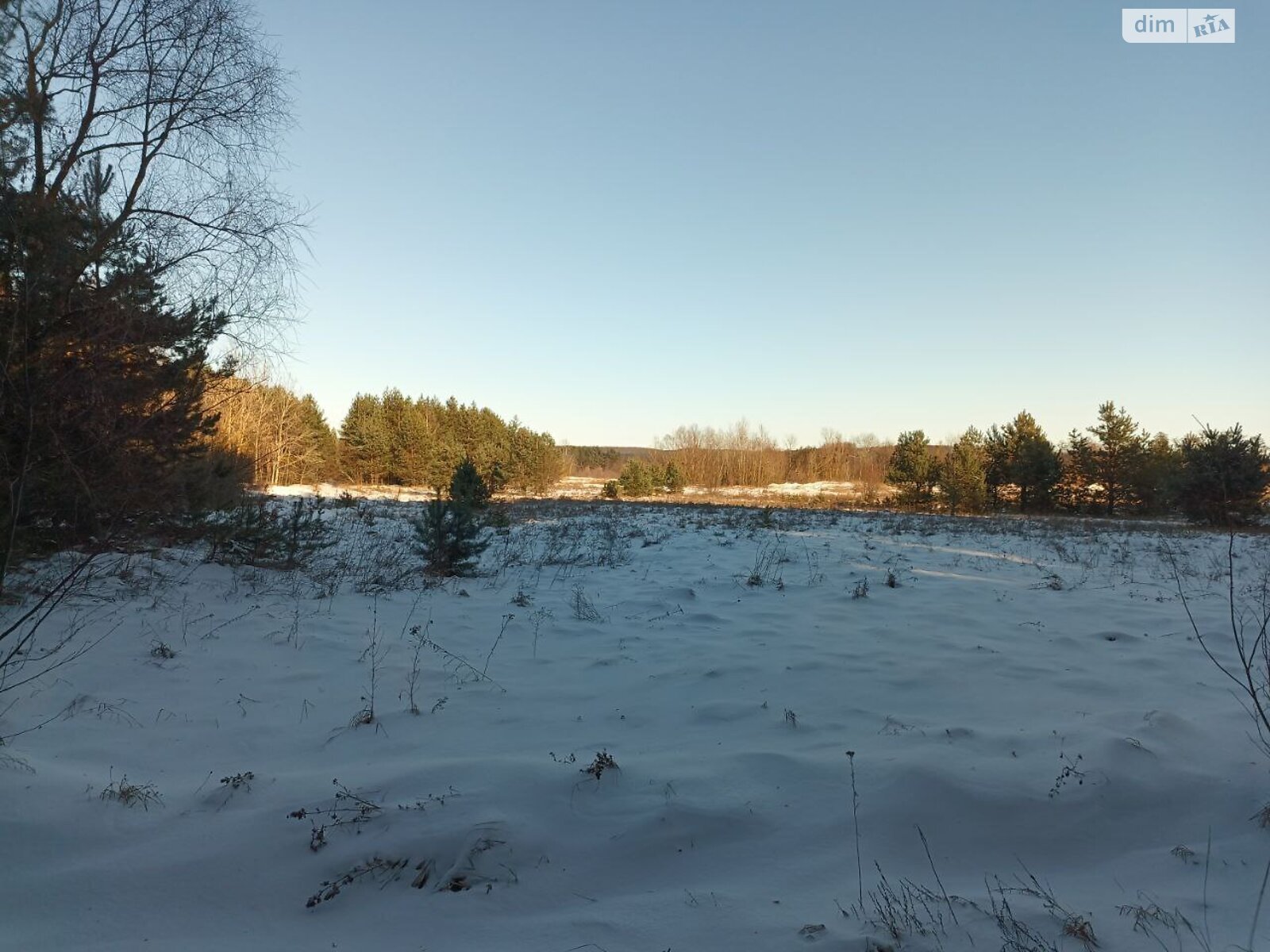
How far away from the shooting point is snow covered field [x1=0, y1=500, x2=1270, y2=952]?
2205 millimetres

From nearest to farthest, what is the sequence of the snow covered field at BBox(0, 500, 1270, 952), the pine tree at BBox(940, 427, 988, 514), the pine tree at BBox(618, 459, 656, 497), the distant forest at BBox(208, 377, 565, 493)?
the snow covered field at BBox(0, 500, 1270, 952) < the pine tree at BBox(940, 427, 988, 514) < the distant forest at BBox(208, 377, 565, 493) < the pine tree at BBox(618, 459, 656, 497)

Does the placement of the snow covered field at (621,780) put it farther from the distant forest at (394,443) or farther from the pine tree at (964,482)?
the distant forest at (394,443)

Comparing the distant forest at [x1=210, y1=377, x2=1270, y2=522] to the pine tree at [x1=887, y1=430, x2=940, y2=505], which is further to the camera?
the pine tree at [x1=887, y1=430, x2=940, y2=505]

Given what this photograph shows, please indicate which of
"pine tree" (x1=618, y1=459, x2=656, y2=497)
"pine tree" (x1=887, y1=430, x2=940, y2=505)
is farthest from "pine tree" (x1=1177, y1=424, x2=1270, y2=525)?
"pine tree" (x1=618, y1=459, x2=656, y2=497)

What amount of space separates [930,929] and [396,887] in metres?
1.90

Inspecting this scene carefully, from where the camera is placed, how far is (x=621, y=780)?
301cm

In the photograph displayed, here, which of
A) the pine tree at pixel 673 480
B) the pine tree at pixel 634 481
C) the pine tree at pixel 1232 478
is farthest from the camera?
the pine tree at pixel 673 480

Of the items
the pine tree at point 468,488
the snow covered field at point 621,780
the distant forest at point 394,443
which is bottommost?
the snow covered field at point 621,780

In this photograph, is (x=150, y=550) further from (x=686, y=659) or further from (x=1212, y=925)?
(x=1212, y=925)

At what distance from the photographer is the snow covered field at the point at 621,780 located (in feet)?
7.23

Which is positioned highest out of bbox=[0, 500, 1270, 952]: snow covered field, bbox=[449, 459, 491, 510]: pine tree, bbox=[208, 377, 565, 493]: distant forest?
bbox=[208, 377, 565, 493]: distant forest

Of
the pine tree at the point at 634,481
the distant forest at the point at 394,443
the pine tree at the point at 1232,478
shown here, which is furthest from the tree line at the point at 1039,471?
the distant forest at the point at 394,443

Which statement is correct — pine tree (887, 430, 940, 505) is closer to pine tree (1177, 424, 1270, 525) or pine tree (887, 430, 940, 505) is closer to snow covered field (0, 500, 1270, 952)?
pine tree (1177, 424, 1270, 525)

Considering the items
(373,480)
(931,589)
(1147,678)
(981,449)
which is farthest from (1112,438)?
(373,480)
